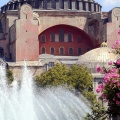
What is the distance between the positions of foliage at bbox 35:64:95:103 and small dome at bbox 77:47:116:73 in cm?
834

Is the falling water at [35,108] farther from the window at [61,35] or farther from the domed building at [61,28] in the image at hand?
the window at [61,35]

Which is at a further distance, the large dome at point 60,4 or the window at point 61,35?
the large dome at point 60,4

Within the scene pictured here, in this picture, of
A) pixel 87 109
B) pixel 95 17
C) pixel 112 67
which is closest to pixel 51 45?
pixel 95 17

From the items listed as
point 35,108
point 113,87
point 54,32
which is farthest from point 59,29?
point 113,87

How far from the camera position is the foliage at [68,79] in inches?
1999

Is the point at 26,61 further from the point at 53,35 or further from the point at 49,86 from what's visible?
the point at 49,86

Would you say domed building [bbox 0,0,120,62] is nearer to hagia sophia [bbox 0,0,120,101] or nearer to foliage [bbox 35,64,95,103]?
hagia sophia [bbox 0,0,120,101]

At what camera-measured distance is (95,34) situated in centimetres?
7144

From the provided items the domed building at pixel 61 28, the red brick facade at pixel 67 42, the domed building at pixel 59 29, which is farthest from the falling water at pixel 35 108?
the red brick facade at pixel 67 42

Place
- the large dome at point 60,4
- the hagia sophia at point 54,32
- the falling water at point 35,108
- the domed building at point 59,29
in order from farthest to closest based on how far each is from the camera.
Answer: the large dome at point 60,4
the domed building at point 59,29
the hagia sophia at point 54,32
the falling water at point 35,108

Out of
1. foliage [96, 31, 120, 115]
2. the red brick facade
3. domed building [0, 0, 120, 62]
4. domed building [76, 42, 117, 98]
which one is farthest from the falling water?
the red brick facade

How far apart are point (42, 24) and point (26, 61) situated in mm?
8327

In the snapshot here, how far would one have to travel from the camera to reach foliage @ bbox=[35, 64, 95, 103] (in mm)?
50781

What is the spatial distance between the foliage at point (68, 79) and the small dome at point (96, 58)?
27.4 ft
